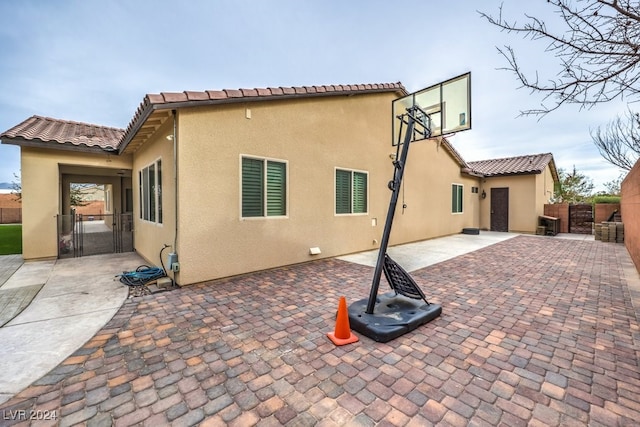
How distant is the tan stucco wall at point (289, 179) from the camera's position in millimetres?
4828

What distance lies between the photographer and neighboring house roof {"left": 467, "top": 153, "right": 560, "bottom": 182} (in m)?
13.8

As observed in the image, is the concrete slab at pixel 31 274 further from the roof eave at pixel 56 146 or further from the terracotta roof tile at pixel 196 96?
the terracotta roof tile at pixel 196 96

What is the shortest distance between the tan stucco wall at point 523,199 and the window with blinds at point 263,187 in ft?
44.8

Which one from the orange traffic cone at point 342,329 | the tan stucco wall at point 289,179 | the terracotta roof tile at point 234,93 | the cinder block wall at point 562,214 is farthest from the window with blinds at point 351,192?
the cinder block wall at point 562,214

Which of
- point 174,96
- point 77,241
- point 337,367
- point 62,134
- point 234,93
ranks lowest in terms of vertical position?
point 337,367

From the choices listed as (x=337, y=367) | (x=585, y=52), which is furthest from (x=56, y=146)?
(x=585, y=52)

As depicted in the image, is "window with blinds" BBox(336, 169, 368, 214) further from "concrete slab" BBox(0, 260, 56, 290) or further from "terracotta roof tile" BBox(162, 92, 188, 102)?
"concrete slab" BBox(0, 260, 56, 290)

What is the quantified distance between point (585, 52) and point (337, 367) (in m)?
3.79

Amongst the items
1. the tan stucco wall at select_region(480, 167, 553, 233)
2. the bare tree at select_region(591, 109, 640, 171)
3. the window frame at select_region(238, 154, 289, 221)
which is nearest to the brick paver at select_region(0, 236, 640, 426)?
the window frame at select_region(238, 154, 289, 221)

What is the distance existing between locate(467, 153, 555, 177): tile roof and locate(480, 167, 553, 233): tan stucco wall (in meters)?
0.35

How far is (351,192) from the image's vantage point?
25.2ft

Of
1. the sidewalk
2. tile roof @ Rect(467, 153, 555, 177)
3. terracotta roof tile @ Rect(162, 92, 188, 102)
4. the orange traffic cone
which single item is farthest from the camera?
tile roof @ Rect(467, 153, 555, 177)

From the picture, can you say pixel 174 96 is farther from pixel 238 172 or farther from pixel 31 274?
pixel 31 274

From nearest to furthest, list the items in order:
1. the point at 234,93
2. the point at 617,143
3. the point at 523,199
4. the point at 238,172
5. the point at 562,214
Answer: the point at 234,93 < the point at 238,172 < the point at 617,143 < the point at 523,199 < the point at 562,214
